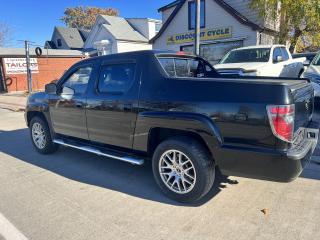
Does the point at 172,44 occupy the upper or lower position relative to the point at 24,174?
upper

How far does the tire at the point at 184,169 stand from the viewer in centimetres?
343

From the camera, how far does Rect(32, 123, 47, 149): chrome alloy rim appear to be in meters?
5.80

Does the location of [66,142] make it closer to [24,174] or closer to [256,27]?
[24,174]

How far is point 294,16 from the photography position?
15.8 meters

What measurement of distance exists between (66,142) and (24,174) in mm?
841

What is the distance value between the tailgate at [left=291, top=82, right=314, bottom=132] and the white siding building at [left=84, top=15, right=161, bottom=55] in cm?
2820

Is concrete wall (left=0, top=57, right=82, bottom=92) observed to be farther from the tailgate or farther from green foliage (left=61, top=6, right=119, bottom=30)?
green foliage (left=61, top=6, right=119, bottom=30)

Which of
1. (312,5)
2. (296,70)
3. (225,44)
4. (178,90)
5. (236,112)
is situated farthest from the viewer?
(225,44)

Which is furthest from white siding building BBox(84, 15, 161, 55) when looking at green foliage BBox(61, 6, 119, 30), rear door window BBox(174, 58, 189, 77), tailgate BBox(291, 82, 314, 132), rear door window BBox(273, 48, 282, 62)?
green foliage BBox(61, 6, 119, 30)

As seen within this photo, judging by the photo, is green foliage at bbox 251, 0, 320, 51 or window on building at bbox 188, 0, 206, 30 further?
window on building at bbox 188, 0, 206, 30

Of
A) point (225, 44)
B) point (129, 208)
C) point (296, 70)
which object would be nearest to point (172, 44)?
point (225, 44)

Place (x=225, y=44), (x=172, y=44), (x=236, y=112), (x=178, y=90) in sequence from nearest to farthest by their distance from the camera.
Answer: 1. (x=236, y=112)
2. (x=178, y=90)
3. (x=225, y=44)
4. (x=172, y=44)

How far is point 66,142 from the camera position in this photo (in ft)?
17.2

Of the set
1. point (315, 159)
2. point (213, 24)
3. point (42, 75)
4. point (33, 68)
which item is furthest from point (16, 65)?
point (315, 159)
